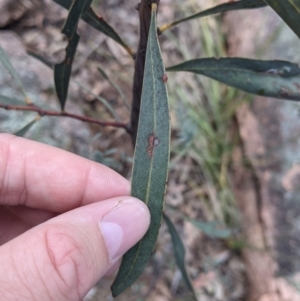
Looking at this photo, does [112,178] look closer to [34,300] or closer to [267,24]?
[34,300]

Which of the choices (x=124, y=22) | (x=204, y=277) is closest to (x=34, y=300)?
(x=204, y=277)

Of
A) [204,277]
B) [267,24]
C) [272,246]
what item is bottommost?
[204,277]

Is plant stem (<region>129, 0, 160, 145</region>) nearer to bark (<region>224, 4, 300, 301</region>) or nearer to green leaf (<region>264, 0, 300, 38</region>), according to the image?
green leaf (<region>264, 0, 300, 38</region>)

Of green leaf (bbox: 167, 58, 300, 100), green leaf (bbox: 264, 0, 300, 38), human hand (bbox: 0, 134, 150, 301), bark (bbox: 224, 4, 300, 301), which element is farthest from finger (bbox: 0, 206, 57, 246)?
bark (bbox: 224, 4, 300, 301)

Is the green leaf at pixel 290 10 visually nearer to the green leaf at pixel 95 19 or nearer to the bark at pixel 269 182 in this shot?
the green leaf at pixel 95 19

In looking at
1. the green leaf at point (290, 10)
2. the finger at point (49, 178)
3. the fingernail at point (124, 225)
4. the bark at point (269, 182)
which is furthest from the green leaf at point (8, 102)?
the bark at point (269, 182)

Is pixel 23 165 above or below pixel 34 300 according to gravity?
above

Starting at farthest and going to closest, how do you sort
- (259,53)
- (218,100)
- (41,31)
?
(218,100), (259,53), (41,31)
